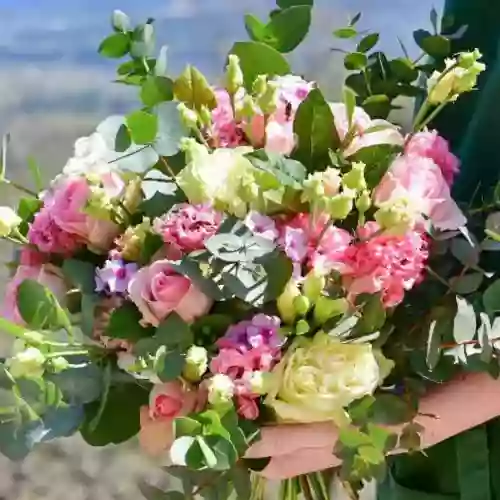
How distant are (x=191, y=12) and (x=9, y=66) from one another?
26 cm

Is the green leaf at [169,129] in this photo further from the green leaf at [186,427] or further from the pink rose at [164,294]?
the green leaf at [186,427]

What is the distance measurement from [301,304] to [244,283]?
0.04 meters

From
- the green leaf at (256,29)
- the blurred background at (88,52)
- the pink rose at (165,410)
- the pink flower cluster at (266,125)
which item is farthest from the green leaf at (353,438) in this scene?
the blurred background at (88,52)

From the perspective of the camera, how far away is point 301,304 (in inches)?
28.1

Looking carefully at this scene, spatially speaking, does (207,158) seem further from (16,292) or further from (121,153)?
(16,292)

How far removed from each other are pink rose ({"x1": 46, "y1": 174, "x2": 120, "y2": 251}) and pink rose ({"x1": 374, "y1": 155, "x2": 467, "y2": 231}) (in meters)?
0.19

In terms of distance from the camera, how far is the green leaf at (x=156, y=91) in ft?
2.56

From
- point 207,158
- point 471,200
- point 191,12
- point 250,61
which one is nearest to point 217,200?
point 207,158

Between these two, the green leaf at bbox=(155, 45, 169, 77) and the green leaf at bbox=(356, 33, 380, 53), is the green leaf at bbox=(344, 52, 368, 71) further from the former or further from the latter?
the green leaf at bbox=(155, 45, 169, 77)

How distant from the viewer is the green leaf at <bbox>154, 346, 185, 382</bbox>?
70 cm

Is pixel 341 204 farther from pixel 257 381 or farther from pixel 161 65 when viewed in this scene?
pixel 161 65

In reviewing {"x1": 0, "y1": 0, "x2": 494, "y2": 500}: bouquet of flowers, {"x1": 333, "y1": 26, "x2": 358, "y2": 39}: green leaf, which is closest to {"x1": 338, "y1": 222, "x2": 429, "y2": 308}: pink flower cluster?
{"x1": 0, "y1": 0, "x2": 494, "y2": 500}: bouquet of flowers

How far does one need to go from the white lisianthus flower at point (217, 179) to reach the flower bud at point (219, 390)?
0.11 m

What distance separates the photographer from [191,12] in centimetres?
140
